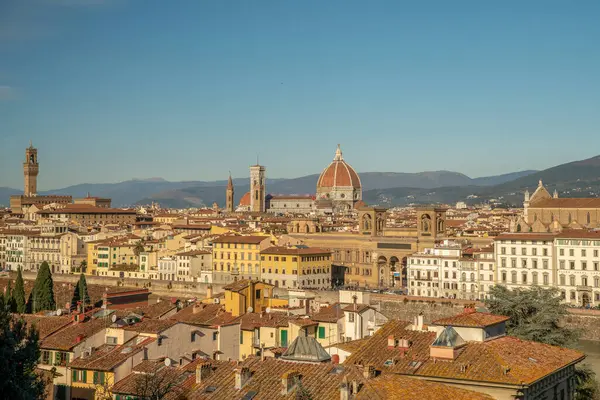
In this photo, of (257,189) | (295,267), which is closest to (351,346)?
(295,267)

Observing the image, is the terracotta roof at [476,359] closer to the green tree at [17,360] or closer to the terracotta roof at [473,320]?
the terracotta roof at [473,320]

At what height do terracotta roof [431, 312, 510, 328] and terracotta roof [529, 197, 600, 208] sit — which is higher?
terracotta roof [529, 197, 600, 208]

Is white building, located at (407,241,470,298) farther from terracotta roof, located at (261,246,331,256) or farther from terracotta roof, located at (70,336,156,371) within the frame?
terracotta roof, located at (70,336,156,371)

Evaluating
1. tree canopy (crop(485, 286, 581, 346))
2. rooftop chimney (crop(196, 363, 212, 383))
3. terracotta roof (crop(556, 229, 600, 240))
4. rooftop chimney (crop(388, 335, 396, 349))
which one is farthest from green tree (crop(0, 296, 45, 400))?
terracotta roof (crop(556, 229, 600, 240))

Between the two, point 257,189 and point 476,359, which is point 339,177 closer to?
point 257,189

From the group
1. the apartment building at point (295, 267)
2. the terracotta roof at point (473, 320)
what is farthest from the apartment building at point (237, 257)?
the terracotta roof at point (473, 320)
